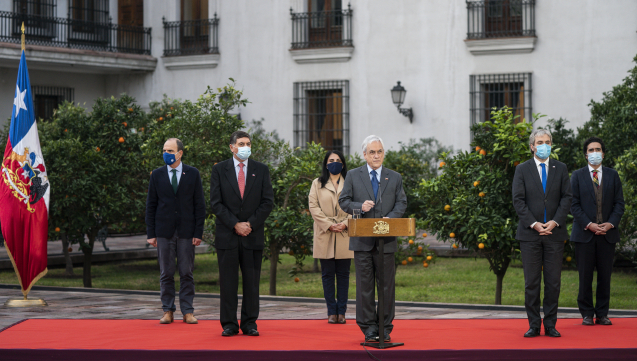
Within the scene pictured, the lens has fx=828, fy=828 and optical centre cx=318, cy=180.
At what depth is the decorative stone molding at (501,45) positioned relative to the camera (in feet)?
65.0

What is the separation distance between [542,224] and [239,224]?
263cm

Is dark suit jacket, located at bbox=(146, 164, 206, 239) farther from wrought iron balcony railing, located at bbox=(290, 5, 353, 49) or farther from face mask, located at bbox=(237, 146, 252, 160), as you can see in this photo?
wrought iron balcony railing, located at bbox=(290, 5, 353, 49)

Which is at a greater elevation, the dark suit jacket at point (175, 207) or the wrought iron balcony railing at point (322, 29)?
the wrought iron balcony railing at point (322, 29)

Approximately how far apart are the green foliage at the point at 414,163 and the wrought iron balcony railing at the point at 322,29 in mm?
3351

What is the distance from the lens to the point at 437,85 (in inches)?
825

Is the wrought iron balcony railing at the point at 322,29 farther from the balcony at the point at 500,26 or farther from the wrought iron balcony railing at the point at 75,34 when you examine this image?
the wrought iron balcony railing at the point at 75,34

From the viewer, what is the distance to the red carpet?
6320 millimetres

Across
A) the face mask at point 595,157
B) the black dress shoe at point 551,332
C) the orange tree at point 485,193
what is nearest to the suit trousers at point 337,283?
the black dress shoe at point 551,332

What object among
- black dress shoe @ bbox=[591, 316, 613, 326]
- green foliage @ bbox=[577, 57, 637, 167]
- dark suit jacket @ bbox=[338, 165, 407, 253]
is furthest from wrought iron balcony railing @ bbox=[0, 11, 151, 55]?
black dress shoe @ bbox=[591, 316, 613, 326]

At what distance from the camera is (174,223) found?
804 centimetres

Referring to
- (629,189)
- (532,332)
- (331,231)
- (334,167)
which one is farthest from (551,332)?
(629,189)

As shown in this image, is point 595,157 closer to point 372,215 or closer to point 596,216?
point 596,216

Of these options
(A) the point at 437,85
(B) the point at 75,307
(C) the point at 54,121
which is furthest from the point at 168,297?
(A) the point at 437,85


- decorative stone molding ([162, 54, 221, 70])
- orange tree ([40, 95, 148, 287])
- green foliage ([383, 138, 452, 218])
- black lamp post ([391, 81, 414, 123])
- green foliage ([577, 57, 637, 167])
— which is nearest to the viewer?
orange tree ([40, 95, 148, 287])
